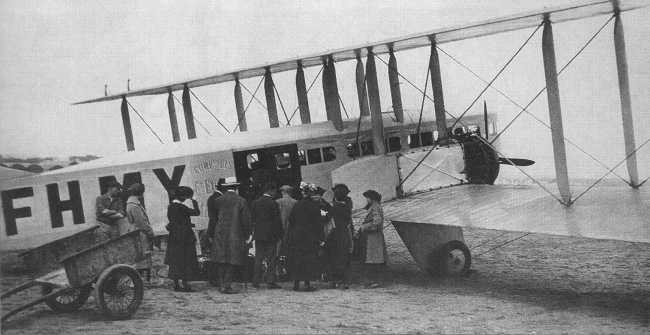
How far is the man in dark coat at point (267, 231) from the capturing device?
24.9 ft

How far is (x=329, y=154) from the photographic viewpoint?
37.2 ft

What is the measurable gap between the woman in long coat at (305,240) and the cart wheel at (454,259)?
252cm

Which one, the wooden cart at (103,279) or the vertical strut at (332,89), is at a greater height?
the vertical strut at (332,89)

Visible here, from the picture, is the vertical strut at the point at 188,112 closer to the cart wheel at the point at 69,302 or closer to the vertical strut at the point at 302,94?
the vertical strut at the point at 302,94

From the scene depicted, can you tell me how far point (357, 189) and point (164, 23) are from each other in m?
4.24

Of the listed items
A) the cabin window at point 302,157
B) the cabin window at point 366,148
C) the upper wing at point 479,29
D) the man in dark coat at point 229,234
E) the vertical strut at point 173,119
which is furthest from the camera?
the vertical strut at point 173,119

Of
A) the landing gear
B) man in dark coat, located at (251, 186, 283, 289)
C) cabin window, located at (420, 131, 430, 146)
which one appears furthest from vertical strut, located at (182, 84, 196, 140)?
the landing gear

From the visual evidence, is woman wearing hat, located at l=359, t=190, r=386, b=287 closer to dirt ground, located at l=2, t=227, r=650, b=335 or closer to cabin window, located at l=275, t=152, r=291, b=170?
dirt ground, located at l=2, t=227, r=650, b=335

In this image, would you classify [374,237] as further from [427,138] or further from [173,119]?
[173,119]

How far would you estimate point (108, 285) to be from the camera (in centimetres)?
592

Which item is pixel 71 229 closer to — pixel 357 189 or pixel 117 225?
pixel 117 225

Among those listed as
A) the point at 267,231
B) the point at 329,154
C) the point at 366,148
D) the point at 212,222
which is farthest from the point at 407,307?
the point at 366,148

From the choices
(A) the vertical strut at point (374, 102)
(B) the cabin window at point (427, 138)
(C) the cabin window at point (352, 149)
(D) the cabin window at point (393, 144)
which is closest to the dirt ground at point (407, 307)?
(A) the vertical strut at point (374, 102)

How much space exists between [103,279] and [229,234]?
6.31 feet
